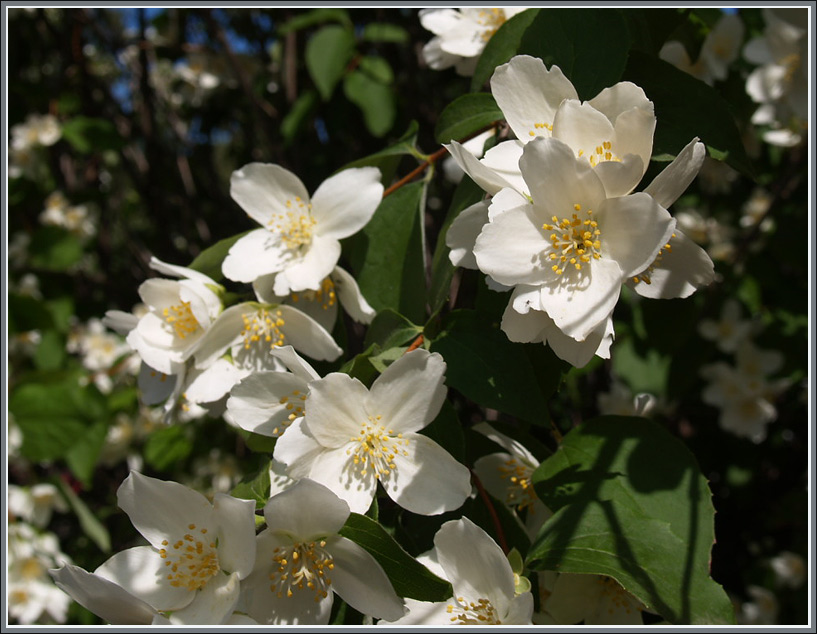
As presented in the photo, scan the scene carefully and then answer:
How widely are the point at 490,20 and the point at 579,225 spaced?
59 centimetres

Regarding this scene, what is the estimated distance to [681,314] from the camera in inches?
80.1

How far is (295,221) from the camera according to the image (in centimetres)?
118

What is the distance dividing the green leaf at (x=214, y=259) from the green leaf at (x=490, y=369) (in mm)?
429

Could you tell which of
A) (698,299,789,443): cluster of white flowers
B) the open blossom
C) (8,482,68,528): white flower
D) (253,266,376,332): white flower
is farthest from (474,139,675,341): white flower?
(8,482,68,528): white flower

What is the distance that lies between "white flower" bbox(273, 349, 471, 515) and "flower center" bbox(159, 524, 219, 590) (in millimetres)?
152

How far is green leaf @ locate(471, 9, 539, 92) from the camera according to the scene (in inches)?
43.4

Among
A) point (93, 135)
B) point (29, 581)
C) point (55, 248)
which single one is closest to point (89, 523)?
point (29, 581)

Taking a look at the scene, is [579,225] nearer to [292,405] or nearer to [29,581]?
[292,405]

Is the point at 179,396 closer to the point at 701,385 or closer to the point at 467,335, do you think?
the point at 467,335

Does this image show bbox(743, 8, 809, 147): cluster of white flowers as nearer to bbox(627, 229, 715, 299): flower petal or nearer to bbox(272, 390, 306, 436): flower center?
bbox(627, 229, 715, 299): flower petal

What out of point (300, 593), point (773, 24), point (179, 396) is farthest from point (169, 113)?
point (300, 593)

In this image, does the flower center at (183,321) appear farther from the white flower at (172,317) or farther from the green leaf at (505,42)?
the green leaf at (505,42)

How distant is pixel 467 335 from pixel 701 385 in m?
2.14

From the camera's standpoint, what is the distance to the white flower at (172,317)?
111 centimetres
